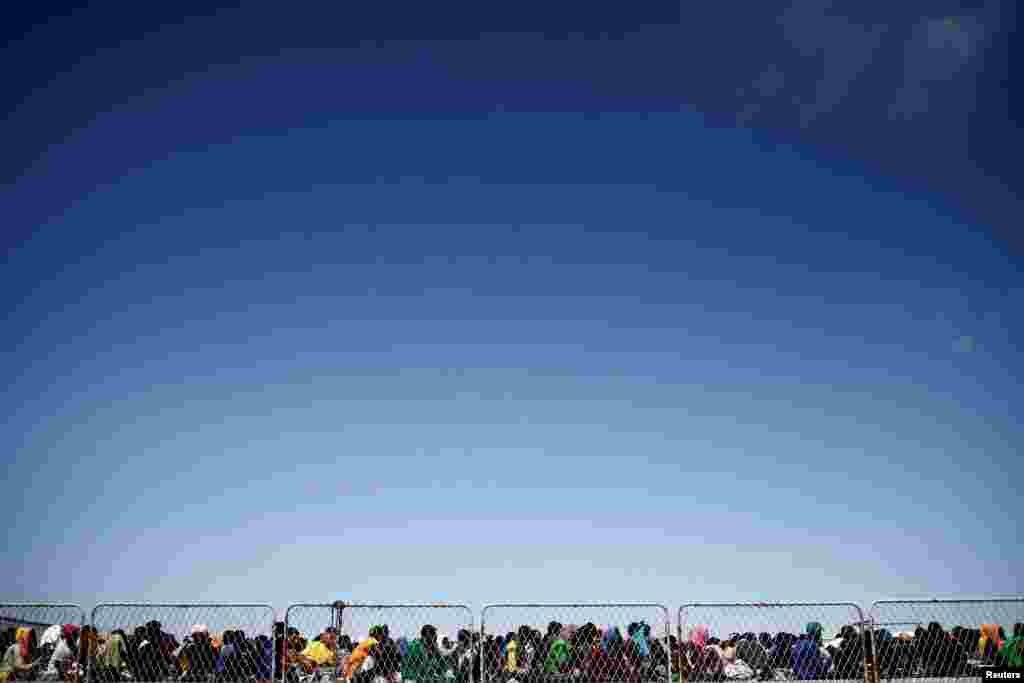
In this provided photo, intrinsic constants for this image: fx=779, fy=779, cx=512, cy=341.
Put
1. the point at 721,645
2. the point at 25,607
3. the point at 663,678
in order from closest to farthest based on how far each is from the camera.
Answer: the point at 25,607 → the point at 663,678 → the point at 721,645

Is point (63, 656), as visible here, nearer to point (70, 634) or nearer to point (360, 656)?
point (70, 634)

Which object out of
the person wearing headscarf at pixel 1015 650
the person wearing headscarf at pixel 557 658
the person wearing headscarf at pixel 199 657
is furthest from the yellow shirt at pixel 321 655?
the person wearing headscarf at pixel 1015 650

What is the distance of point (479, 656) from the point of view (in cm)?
1498

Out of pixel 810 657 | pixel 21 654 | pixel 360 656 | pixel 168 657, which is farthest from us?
pixel 21 654

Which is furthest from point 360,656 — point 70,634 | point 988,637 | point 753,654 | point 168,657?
point 988,637

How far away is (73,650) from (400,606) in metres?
8.17

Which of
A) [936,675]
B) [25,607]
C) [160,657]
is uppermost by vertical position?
[25,607]

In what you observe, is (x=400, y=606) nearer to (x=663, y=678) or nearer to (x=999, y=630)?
(x=663, y=678)

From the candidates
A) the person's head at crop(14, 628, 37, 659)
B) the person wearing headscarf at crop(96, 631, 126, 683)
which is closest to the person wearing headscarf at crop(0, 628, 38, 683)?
the person's head at crop(14, 628, 37, 659)

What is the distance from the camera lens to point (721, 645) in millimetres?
18281

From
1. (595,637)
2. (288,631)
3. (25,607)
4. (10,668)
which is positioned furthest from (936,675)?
(10,668)

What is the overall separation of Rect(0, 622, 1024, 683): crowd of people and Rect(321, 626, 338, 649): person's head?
29 mm

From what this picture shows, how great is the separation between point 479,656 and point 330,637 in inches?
121

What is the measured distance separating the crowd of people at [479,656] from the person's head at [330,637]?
29 millimetres
